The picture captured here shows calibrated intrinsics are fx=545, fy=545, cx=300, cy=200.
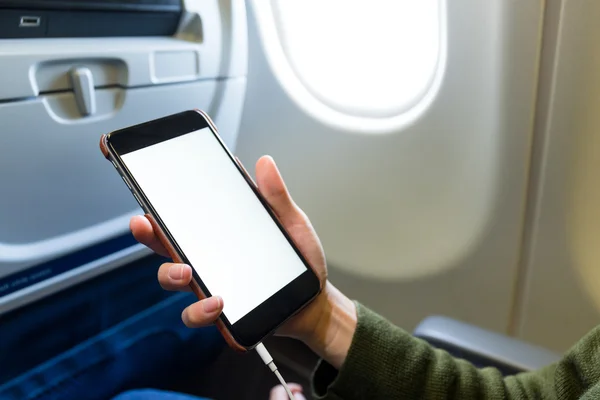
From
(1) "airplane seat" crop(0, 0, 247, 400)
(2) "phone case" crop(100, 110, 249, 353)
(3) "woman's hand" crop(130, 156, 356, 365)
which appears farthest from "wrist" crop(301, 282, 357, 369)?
(1) "airplane seat" crop(0, 0, 247, 400)

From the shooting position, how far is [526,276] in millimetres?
846

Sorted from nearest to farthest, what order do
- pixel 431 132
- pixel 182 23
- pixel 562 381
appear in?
1. pixel 562 381
2. pixel 182 23
3. pixel 431 132

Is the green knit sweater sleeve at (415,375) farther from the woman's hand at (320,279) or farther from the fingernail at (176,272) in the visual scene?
the fingernail at (176,272)

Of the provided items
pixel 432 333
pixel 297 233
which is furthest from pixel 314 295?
pixel 432 333

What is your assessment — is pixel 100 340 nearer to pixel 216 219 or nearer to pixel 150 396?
pixel 150 396

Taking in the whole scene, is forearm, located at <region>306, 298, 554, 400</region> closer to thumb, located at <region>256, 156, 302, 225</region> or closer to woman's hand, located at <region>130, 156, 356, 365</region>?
woman's hand, located at <region>130, 156, 356, 365</region>

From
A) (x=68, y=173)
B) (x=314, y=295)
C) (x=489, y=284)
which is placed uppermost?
(x=68, y=173)

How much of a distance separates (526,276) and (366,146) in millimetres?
320

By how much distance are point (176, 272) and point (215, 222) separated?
0.10m

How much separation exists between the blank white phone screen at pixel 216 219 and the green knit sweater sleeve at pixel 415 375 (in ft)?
0.34

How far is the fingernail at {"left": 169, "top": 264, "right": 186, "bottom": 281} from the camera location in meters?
0.46

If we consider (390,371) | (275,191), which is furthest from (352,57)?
(390,371)

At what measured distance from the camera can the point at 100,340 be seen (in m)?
0.70

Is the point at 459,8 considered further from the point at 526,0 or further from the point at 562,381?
the point at 562,381
